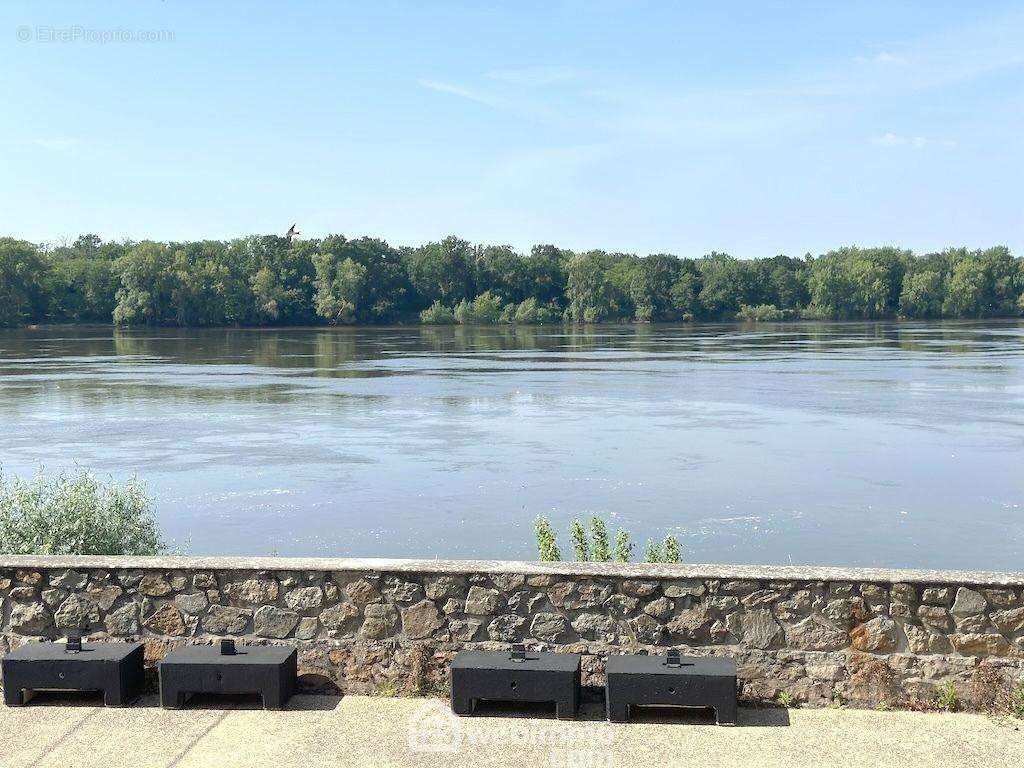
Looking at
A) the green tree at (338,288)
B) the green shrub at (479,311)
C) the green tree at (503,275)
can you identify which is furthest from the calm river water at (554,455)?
the green tree at (503,275)

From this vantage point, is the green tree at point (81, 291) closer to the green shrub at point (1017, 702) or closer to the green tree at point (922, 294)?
the green tree at point (922, 294)

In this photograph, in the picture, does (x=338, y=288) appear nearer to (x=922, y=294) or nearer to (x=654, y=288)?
(x=654, y=288)

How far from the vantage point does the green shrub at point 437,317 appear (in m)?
145

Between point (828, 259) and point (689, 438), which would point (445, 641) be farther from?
point (828, 259)

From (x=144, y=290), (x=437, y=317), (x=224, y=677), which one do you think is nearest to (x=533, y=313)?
(x=437, y=317)

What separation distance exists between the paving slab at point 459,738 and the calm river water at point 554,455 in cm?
928

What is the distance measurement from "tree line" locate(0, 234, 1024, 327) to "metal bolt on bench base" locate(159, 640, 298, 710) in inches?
5191

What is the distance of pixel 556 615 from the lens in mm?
6953

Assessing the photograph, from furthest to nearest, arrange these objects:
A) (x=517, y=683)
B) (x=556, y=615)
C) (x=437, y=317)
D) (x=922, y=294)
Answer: (x=922, y=294), (x=437, y=317), (x=556, y=615), (x=517, y=683)

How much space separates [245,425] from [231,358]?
35289mm

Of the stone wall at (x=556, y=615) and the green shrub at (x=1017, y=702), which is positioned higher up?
the stone wall at (x=556, y=615)

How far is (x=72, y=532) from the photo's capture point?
11.7 m

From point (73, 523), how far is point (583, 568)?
691 cm

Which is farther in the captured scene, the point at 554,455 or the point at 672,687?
the point at 554,455
